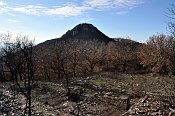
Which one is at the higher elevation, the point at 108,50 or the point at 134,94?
the point at 108,50

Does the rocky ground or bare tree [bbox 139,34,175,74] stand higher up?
bare tree [bbox 139,34,175,74]

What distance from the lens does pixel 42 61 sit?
71812mm

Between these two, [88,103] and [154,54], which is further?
[154,54]

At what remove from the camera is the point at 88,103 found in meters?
33.5

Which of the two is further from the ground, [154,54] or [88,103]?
[154,54]

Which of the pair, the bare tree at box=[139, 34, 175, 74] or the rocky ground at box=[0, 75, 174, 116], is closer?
the rocky ground at box=[0, 75, 174, 116]

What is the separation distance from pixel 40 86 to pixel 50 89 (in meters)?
3.34

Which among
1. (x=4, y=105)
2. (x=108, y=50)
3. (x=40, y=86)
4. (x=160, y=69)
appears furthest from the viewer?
(x=108, y=50)

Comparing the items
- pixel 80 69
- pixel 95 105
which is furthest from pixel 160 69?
pixel 95 105

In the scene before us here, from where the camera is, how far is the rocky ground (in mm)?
29344

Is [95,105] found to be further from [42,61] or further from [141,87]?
[42,61]

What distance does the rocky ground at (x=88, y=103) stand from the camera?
29.3 m

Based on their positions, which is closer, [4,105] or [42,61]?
[4,105]

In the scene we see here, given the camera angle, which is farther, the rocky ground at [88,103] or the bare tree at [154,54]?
the bare tree at [154,54]
